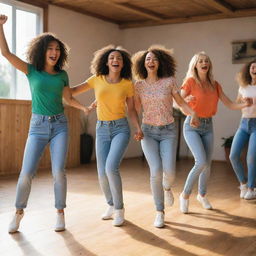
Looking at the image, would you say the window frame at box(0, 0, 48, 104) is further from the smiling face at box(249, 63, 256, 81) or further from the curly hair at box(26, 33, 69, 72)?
the smiling face at box(249, 63, 256, 81)

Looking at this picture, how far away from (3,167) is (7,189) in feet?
4.12

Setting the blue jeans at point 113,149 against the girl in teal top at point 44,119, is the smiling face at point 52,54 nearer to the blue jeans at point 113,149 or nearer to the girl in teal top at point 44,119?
the girl in teal top at point 44,119

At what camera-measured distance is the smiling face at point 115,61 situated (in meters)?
3.43

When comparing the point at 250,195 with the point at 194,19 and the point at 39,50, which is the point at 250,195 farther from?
the point at 194,19

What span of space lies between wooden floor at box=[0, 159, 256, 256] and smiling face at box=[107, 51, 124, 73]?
1.22m

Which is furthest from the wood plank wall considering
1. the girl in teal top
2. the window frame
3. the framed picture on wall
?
the framed picture on wall

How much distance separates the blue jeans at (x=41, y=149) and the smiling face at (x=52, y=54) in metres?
0.40

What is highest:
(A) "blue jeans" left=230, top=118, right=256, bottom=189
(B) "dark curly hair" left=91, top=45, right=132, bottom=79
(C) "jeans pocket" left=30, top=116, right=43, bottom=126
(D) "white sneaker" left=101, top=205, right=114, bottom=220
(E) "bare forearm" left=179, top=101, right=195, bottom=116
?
(B) "dark curly hair" left=91, top=45, right=132, bottom=79

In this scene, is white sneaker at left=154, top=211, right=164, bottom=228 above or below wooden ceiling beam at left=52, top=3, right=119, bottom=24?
below

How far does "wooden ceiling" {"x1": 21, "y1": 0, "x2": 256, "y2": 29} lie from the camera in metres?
7.28

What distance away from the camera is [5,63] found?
258 inches

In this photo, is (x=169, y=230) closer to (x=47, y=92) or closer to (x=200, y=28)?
(x=47, y=92)

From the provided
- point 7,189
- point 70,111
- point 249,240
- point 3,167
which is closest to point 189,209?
point 249,240

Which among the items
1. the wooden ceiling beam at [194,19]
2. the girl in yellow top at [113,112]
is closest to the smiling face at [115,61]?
the girl in yellow top at [113,112]
